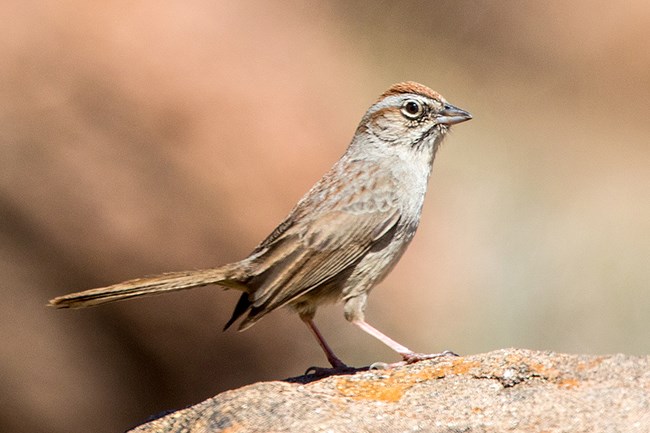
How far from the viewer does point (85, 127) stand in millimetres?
11516

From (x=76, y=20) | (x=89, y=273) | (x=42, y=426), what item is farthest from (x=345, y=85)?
(x=42, y=426)

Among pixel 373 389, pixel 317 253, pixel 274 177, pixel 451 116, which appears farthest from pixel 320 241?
pixel 274 177

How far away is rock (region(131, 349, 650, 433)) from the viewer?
5.35m

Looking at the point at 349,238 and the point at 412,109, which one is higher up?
the point at 412,109

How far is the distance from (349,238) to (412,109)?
1.11 meters

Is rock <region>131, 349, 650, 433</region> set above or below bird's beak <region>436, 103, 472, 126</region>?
below

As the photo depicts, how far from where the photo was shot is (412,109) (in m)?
7.79

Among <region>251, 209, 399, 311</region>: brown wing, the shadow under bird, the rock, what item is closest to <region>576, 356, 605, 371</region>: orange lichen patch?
the rock

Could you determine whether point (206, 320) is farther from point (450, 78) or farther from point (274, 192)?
point (450, 78)

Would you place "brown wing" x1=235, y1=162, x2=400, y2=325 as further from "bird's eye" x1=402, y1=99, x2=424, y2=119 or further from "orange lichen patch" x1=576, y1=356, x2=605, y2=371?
"orange lichen patch" x1=576, y1=356, x2=605, y2=371

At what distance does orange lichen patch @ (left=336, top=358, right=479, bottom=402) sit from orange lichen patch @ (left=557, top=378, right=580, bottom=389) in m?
0.48

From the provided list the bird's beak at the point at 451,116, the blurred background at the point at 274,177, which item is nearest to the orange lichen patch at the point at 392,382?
the bird's beak at the point at 451,116

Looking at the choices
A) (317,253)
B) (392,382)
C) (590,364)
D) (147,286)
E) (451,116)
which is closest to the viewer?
(590,364)

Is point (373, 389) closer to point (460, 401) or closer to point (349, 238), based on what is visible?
point (460, 401)
